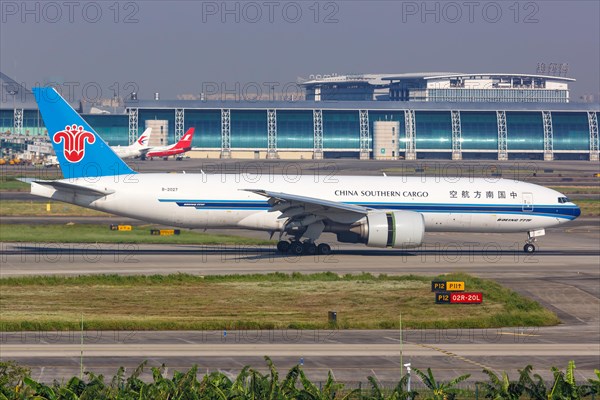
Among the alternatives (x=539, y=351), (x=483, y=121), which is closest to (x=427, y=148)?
(x=483, y=121)

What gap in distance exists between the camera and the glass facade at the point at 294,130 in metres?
169

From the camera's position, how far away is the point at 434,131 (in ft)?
556

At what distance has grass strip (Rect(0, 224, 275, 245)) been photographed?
5653 cm

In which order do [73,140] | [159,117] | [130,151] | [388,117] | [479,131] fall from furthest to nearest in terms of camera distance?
[388,117] → [159,117] → [479,131] → [130,151] → [73,140]

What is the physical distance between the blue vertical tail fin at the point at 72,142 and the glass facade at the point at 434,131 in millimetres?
122615

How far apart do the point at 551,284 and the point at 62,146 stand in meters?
26.8

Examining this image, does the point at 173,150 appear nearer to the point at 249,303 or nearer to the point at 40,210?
the point at 40,210

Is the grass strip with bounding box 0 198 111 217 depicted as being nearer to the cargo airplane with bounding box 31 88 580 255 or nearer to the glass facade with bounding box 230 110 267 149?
the cargo airplane with bounding box 31 88 580 255

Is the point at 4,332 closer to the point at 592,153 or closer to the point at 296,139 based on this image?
the point at 296,139

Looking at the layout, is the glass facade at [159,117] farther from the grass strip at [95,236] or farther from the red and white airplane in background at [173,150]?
the grass strip at [95,236]

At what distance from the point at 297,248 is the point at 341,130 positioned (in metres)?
120

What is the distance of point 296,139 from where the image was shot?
169 metres

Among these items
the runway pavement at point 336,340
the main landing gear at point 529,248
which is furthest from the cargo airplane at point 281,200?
the main landing gear at point 529,248

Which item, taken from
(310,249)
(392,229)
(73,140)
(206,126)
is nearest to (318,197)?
(310,249)
